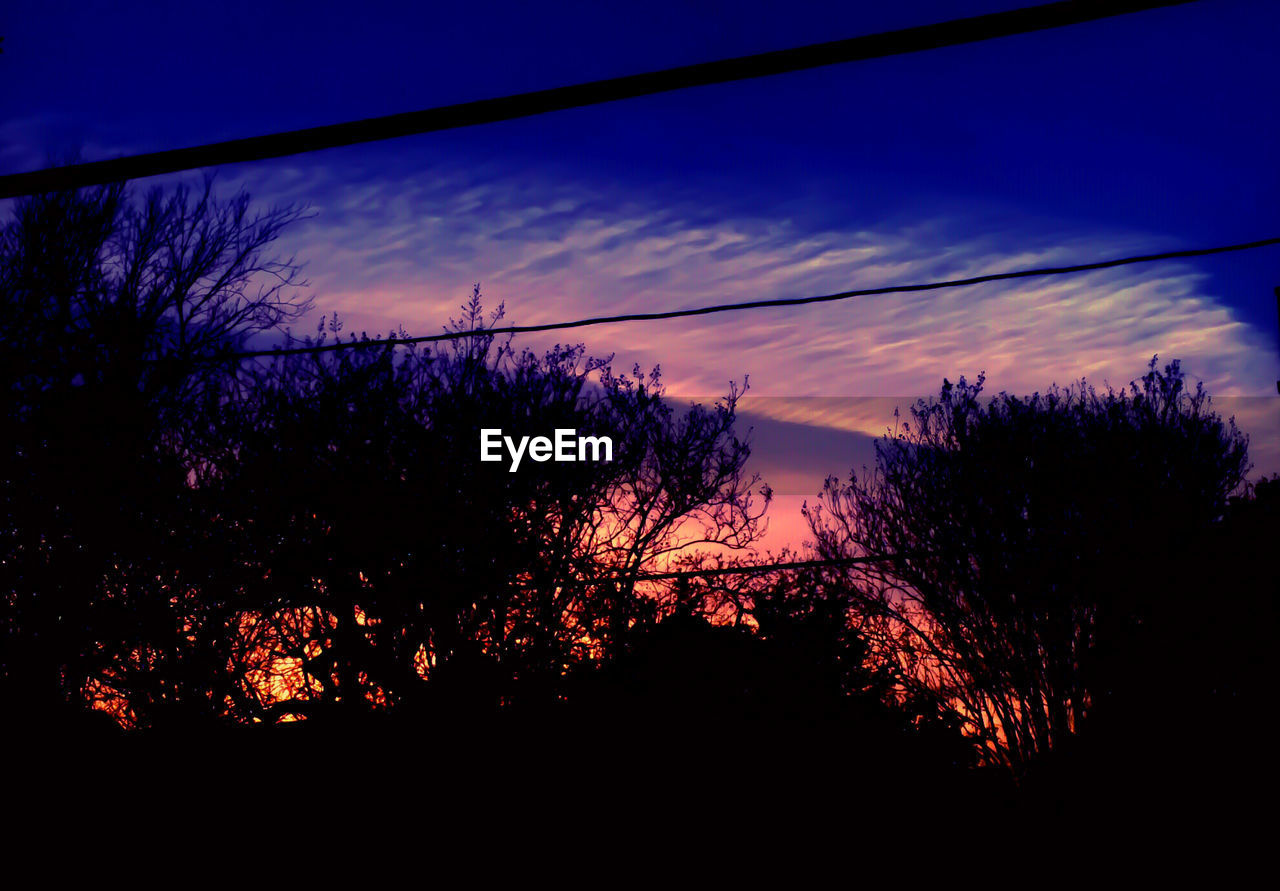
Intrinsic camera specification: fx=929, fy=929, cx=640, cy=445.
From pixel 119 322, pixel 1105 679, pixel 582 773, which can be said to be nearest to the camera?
pixel 119 322

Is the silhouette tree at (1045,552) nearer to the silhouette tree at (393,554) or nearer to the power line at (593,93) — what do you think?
the silhouette tree at (393,554)

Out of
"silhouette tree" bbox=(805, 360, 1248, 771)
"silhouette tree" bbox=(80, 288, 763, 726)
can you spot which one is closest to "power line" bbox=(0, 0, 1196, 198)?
"silhouette tree" bbox=(80, 288, 763, 726)

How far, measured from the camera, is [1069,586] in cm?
2223

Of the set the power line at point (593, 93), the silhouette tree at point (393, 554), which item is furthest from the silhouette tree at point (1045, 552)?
the power line at point (593, 93)

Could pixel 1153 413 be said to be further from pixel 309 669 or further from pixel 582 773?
pixel 309 669

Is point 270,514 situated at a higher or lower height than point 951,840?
higher

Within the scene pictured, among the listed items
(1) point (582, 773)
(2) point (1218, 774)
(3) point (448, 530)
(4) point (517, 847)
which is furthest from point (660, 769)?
(2) point (1218, 774)

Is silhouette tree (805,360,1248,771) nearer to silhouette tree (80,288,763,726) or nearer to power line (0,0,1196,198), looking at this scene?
silhouette tree (80,288,763,726)

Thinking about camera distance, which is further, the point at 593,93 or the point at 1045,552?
the point at 1045,552

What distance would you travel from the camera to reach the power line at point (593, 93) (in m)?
3.53

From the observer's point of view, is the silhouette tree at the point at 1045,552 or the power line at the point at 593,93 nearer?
the power line at the point at 593,93

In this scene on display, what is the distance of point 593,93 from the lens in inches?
153

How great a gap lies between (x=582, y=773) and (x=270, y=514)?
27.1 ft

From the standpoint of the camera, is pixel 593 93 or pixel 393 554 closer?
pixel 593 93
